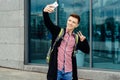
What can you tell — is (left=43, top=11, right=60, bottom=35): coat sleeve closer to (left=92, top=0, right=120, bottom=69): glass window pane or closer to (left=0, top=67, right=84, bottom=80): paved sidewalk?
(left=92, top=0, right=120, bottom=69): glass window pane

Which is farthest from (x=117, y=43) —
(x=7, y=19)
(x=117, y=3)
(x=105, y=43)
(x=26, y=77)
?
(x=7, y=19)

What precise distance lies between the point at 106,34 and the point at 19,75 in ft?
10.4

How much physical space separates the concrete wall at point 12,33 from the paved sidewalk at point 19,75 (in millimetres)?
478

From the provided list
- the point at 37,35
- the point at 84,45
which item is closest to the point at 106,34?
the point at 37,35

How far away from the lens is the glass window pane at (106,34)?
A: 1053 cm

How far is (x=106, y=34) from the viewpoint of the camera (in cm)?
1078

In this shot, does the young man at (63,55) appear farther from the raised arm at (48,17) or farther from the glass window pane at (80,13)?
the glass window pane at (80,13)

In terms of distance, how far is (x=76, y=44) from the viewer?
16.4 ft

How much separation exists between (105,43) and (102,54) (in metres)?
0.35

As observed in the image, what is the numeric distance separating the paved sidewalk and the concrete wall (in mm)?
478

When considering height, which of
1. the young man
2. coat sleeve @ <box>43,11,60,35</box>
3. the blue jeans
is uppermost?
coat sleeve @ <box>43,11,60,35</box>

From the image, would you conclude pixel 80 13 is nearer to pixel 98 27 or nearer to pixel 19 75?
pixel 98 27

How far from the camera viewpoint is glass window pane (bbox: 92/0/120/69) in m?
10.5

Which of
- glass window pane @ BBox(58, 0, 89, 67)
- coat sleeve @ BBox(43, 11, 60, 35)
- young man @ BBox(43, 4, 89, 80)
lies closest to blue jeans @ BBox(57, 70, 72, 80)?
young man @ BBox(43, 4, 89, 80)
